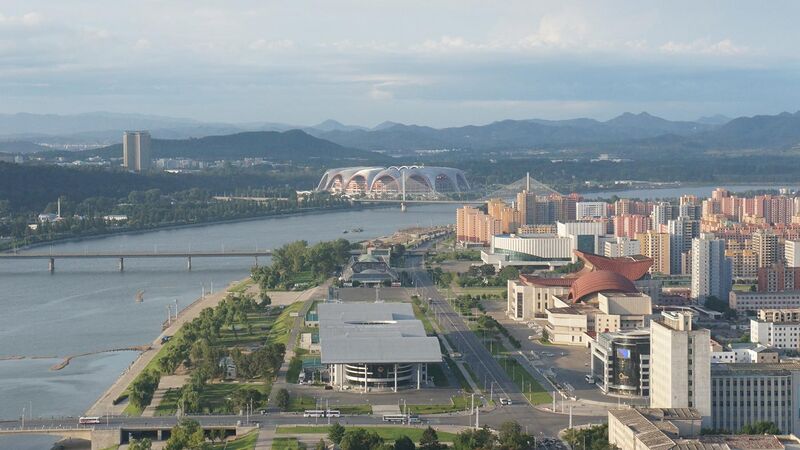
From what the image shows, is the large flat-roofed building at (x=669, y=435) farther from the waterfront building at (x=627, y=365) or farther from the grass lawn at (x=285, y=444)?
the grass lawn at (x=285, y=444)

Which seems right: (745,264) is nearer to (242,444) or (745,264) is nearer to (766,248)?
(766,248)

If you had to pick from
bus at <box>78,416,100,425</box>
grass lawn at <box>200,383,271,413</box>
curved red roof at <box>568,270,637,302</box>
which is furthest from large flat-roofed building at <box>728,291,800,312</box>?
bus at <box>78,416,100,425</box>

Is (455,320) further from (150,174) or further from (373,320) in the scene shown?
(150,174)

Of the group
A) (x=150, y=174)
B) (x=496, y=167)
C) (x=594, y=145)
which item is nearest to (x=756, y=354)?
(x=150, y=174)

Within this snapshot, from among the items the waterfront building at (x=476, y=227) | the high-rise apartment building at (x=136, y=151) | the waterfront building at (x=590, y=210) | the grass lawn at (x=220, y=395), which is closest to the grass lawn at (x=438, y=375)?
the grass lawn at (x=220, y=395)

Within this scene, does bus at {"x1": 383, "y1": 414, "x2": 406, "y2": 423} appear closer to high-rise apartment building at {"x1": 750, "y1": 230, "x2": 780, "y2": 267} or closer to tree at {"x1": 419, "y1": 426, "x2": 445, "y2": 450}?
tree at {"x1": 419, "y1": 426, "x2": 445, "y2": 450}
